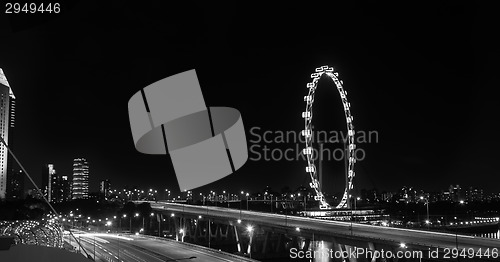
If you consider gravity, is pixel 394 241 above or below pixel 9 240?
below

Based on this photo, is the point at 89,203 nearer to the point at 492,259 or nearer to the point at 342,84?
the point at 342,84

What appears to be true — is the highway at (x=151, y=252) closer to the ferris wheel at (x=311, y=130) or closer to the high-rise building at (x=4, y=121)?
the ferris wheel at (x=311, y=130)

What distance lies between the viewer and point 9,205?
115 m

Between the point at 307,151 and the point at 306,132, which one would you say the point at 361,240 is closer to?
the point at 307,151

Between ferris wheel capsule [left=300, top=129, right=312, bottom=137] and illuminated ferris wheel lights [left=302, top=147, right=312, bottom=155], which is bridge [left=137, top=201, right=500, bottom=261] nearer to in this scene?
illuminated ferris wheel lights [left=302, top=147, right=312, bottom=155]

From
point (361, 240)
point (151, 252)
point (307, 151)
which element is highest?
point (307, 151)

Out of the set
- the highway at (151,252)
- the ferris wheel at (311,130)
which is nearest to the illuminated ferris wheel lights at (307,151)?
the ferris wheel at (311,130)

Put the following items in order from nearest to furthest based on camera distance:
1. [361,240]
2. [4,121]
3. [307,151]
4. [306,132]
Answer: [361,240]
[307,151]
[306,132]
[4,121]

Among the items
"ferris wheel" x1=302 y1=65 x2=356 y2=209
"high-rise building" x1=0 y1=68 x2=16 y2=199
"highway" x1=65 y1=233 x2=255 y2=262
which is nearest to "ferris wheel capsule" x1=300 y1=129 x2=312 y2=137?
"ferris wheel" x1=302 y1=65 x2=356 y2=209

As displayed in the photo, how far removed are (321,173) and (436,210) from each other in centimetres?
9005

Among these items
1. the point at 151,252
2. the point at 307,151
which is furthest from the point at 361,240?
the point at 307,151

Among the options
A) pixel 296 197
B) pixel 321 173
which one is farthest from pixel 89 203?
pixel 321 173

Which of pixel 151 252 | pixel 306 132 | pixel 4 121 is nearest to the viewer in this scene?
pixel 151 252

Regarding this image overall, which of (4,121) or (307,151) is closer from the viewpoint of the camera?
(307,151)
